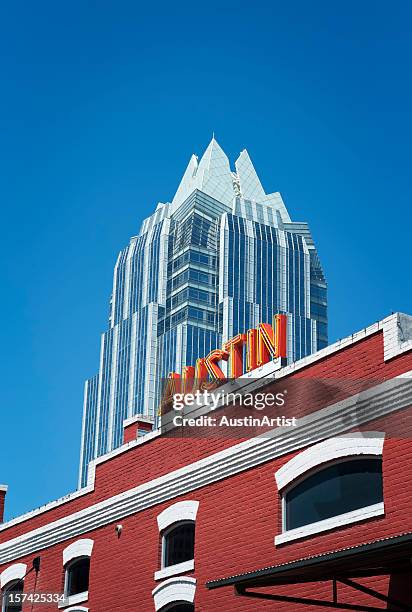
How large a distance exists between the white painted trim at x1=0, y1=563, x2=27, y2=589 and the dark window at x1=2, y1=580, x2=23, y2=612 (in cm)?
20

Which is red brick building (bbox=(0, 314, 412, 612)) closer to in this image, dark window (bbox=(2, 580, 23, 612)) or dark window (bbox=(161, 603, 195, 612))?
dark window (bbox=(161, 603, 195, 612))

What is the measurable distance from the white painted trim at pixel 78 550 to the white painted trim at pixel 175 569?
→ 3837mm

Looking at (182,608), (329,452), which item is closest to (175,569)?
(182,608)

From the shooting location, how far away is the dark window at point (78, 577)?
28.7 m

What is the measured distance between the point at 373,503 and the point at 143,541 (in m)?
8.47

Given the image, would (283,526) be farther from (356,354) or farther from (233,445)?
(356,354)

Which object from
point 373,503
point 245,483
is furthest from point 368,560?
point 245,483

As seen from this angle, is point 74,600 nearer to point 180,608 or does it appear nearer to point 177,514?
point 180,608

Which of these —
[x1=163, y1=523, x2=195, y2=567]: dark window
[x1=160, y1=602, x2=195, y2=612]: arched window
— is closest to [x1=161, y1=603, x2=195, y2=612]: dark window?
[x1=160, y1=602, x2=195, y2=612]: arched window

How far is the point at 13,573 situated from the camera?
3203 centimetres

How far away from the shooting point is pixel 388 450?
1925cm

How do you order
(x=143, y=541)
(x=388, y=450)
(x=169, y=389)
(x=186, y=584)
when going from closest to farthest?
(x=388, y=450)
(x=186, y=584)
(x=143, y=541)
(x=169, y=389)

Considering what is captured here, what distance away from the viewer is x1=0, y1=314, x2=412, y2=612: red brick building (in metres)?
18.6

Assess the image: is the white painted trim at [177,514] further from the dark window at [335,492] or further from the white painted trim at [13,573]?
the white painted trim at [13,573]
